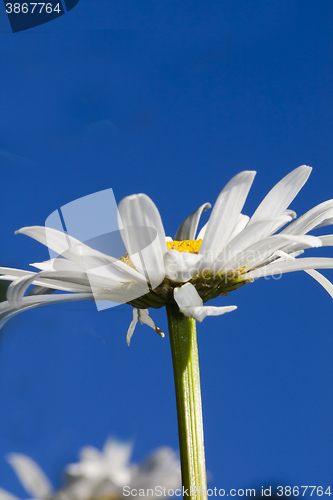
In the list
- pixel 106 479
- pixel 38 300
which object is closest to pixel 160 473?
pixel 106 479

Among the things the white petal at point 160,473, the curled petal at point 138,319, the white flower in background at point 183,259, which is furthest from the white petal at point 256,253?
the white petal at point 160,473

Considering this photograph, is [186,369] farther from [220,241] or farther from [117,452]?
[117,452]

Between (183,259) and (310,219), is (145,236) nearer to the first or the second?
(183,259)

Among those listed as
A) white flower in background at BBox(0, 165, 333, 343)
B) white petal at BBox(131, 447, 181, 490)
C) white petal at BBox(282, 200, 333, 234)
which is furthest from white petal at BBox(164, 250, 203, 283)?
white petal at BBox(131, 447, 181, 490)

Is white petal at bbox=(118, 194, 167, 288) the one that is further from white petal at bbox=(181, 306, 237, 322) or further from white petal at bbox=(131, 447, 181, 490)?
white petal at bbox=(131, 447, 181, 490)

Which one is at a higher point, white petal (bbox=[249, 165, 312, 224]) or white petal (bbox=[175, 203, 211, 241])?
white petal (bbox=[175, 203, 211, 241])

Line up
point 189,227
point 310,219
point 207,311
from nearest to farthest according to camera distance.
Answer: point 207,311, point 310,219, point 189,227
